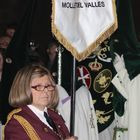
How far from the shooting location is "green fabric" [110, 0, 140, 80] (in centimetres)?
431

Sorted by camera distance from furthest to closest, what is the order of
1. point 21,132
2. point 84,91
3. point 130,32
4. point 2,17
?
point 2,17
point 84,91
point 130,32
point 21,132

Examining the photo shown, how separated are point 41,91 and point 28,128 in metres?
0.26

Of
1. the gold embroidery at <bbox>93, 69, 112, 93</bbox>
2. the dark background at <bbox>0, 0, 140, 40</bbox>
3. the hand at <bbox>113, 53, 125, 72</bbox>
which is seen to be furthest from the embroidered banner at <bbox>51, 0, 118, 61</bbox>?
the dark background at <bbox>0, 0, 140, 40</bbox>

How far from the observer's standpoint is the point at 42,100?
355 centimetres

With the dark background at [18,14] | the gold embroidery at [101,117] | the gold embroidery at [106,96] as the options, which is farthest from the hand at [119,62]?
the dark background at [18,14]

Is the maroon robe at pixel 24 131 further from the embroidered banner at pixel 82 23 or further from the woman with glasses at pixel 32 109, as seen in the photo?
the embroidered banner at pixel 82 23

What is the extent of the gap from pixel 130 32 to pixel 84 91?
908mm

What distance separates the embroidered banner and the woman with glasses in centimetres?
30

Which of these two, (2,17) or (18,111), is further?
(2,17)

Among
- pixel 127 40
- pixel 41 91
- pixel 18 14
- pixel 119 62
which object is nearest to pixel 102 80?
pixel 119 62

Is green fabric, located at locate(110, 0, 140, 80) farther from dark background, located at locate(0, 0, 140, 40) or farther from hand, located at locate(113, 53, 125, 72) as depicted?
dark background, located at locate(0, 0, 140, 40)

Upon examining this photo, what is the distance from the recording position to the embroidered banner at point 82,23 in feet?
12.3

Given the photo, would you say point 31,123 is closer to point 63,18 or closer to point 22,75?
point 22,75

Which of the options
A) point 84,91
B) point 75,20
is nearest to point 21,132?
point 75,20
